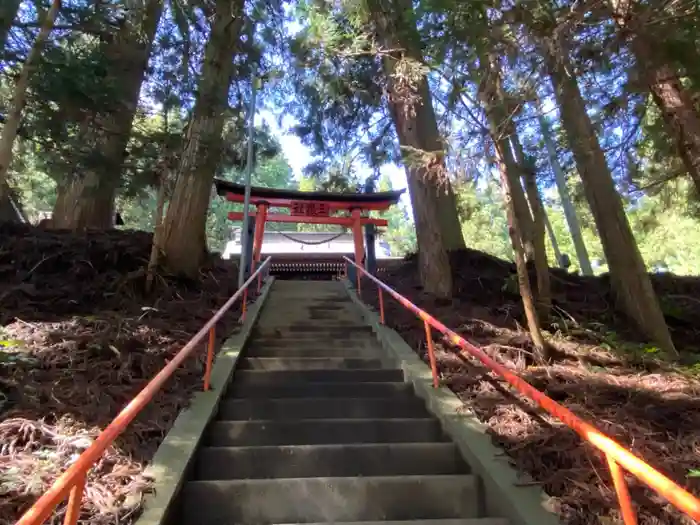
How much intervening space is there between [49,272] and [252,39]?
14.0ft

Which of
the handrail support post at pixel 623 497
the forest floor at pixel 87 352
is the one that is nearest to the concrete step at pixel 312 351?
the forest floor at pixel 87 352

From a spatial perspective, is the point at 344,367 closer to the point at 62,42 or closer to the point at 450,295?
the point at 450,295

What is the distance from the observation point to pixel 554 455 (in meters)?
3.12

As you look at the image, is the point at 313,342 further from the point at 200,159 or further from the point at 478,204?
the point at 478,204

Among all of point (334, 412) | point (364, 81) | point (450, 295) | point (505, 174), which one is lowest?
point (334, 412)

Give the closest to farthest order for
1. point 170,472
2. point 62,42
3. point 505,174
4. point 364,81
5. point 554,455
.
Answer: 1. point 170,472
2. point 554,455
3. point 505,174
4. point 62,42
5. point 364,81

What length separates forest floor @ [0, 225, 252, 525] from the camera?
2727 mm

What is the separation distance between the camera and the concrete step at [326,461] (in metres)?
3.43

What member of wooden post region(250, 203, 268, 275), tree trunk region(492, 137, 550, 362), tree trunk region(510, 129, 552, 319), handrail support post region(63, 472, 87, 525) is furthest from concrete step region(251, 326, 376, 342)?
handrail support post region(63, 472, 87, 525)

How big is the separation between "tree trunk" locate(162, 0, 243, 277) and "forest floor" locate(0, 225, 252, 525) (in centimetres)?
43

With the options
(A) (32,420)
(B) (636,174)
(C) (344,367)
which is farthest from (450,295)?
(A) (32,420)

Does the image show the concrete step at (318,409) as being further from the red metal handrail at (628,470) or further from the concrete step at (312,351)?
the red metal handrail at (628,470)

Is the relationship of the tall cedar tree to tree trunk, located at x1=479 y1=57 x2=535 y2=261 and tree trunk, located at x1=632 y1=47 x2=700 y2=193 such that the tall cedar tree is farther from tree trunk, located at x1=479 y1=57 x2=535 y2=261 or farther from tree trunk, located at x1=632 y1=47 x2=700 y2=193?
tree trunk, located at x1=632 y1=47 x2=700 y2=193

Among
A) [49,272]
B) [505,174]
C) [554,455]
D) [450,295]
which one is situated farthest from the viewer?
[450,295]
